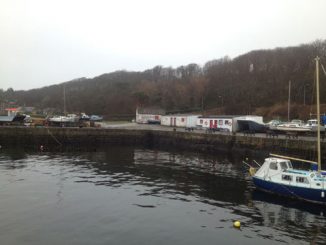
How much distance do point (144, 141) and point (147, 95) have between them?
63451 millimetres

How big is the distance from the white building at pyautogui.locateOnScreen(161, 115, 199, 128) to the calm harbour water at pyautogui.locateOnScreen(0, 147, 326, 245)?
37.0 meters

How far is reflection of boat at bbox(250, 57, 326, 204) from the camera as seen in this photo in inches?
1000

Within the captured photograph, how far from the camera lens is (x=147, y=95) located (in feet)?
420

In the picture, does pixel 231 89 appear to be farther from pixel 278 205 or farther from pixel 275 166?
pixel 278 205

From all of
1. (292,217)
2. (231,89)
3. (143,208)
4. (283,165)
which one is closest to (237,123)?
(283,165)

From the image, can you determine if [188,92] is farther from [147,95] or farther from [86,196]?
[86,196]

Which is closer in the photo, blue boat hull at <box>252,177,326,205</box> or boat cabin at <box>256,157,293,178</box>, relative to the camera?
blue boat hull at <box>252,177,326,205</box>

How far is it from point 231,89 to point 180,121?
49.9 meters

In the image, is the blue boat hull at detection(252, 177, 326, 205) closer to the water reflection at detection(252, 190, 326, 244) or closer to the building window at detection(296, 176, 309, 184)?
the water reflection at detection(252, 190, 326, 244)

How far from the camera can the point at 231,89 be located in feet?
407

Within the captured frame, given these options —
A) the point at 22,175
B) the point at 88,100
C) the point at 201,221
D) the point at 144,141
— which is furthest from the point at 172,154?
the point at 88,100

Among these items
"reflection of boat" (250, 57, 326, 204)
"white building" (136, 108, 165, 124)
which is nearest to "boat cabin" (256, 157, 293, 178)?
"reflection of boat" (250, 57, 326, 204)

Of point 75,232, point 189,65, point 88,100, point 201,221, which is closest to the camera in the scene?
point 75,232

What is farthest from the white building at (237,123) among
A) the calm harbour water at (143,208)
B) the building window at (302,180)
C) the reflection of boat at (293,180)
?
the building window at (302,180)
